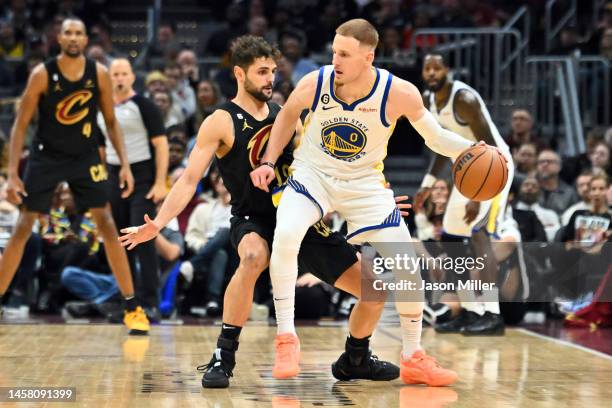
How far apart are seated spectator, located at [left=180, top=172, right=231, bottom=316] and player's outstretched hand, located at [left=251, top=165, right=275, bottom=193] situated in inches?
162

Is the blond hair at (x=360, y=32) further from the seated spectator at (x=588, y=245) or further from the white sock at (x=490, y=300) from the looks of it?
the seated spectator at (x=588, y=245)

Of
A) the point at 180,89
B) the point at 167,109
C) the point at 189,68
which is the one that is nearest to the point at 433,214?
the point at 167,109

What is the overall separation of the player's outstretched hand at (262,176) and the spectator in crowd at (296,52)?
290 inches

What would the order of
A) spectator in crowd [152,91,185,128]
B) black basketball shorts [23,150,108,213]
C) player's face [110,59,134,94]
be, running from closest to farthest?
black basketball shorts [23,150,108,213] < player's face [110,59,134,94] < spectator in crowd [152,91,185,128]

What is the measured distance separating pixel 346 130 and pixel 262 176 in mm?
449

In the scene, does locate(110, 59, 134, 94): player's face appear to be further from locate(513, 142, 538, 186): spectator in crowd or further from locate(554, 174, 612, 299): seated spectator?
locate(513, 142, 538, 186): spectator in crowd

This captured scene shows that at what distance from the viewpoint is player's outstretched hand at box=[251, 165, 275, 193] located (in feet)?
16.7

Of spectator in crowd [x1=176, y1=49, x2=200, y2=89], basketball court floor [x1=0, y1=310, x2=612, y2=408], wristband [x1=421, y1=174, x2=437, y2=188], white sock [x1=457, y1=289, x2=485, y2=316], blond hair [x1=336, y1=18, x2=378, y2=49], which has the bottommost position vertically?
basketball court floor [x1=0, y1=310, x2=612, y2=408]

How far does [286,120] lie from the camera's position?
17.1 ft

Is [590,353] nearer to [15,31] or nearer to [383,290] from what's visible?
[383,290]

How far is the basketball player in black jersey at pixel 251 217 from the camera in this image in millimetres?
5223

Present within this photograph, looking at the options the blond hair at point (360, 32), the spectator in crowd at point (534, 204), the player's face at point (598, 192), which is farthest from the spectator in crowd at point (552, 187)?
the blond hair at point (360, 32)

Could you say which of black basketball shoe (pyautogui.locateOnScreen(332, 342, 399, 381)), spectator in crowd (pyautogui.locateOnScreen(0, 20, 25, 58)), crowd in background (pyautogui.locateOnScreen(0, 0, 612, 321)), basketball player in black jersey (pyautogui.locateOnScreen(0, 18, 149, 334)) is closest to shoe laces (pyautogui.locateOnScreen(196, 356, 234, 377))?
black basketball shoe (pyautogui.locateOnScreen(332, 342, 399, 381))

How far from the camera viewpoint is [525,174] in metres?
10.7
